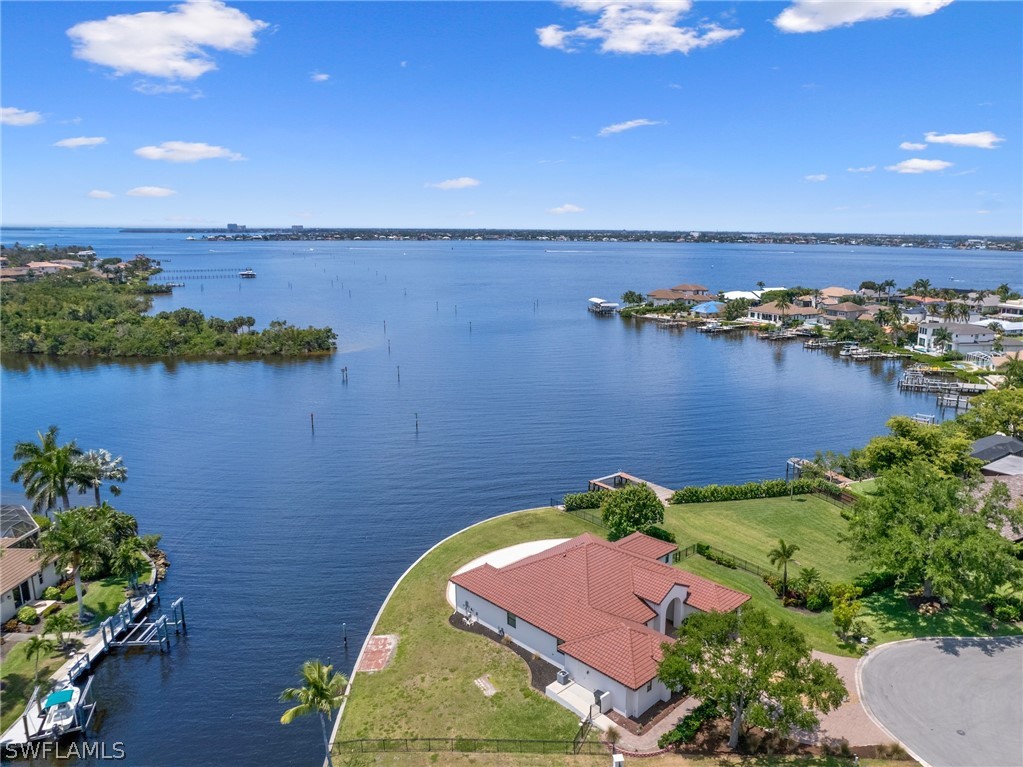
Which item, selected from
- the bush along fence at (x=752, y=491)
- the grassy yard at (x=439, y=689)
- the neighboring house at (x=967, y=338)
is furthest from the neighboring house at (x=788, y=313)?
the grassy yard at (x=439, y=689)

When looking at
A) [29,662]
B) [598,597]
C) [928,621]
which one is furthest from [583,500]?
[29,662]

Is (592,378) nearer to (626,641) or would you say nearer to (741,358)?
(741,358)

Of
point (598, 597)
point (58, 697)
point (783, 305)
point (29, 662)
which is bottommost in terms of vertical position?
point (29, 662)

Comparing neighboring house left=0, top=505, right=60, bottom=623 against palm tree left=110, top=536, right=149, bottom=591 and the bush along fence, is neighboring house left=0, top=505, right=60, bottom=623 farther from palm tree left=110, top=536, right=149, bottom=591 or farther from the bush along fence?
the bush along fence

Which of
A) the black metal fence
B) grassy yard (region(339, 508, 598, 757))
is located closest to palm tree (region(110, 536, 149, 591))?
grassy yard (region(339, 508, 598, 757))

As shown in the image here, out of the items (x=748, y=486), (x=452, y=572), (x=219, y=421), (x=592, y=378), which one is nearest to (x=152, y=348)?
(x=219, y=421)

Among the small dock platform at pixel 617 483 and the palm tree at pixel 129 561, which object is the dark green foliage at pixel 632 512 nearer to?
the small dock platform at pixel 617 483

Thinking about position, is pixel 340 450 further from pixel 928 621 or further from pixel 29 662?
pixel 928 621
